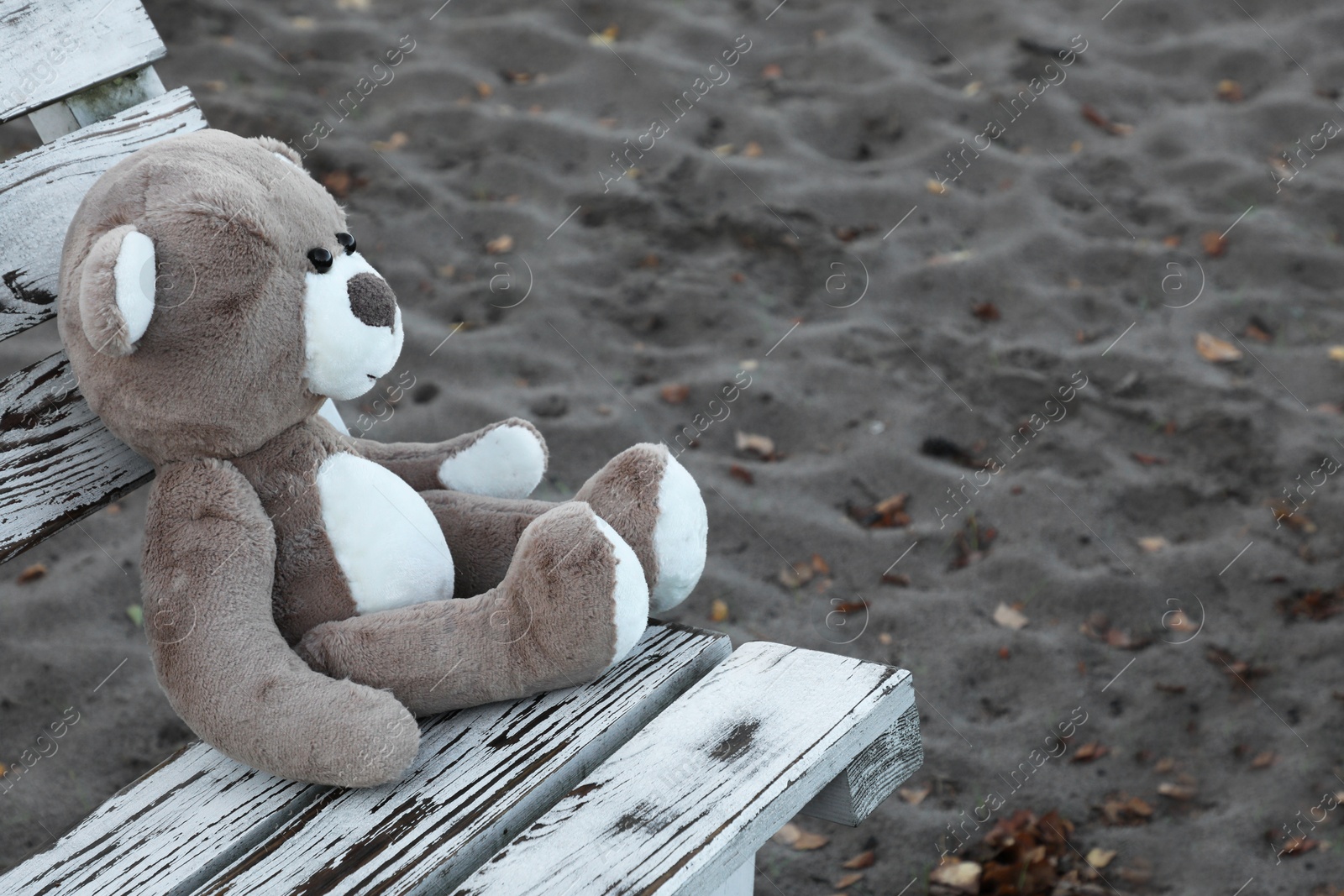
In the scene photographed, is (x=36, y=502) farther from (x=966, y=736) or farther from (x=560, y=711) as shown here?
(x=966, y=736)

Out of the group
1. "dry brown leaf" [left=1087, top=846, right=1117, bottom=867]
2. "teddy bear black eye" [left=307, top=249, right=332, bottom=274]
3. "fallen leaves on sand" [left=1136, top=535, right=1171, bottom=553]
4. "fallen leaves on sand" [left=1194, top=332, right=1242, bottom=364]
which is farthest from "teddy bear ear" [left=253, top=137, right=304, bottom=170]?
"fallen leaves on sand" [left=1194, top=332, right=1242, bottom=364]

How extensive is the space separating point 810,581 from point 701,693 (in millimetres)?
1205

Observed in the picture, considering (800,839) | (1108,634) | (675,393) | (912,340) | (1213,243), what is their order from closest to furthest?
(800,839) → (1108,634) → (675,393) → (912,340) → (1213,243)

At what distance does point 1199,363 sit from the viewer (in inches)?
118

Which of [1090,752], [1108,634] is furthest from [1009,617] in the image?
[1090,752]

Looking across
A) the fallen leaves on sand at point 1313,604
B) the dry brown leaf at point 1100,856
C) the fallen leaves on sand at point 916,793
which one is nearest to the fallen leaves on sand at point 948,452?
the fallen leaves on sand at point 1313,604

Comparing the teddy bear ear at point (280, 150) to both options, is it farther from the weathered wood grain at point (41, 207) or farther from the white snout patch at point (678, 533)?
the white snout patch at point (678, 533)

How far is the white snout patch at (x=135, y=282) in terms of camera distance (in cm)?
121

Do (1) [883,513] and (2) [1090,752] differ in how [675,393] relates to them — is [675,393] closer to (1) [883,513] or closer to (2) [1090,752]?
(1) [883,513]

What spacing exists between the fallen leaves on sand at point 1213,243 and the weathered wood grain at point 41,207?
2748 mm

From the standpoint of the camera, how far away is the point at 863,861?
6.88ft

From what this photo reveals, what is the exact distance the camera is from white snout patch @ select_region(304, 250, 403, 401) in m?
1.34

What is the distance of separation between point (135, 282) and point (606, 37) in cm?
314

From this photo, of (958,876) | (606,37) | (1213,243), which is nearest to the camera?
(958,876)
